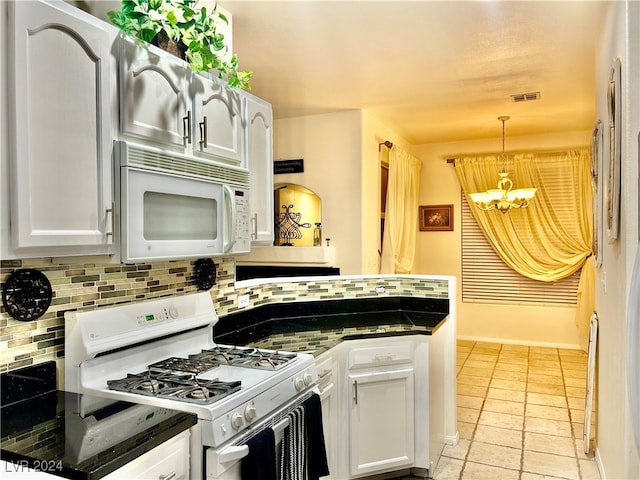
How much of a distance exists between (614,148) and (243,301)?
2071mm

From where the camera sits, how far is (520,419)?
3.52 m

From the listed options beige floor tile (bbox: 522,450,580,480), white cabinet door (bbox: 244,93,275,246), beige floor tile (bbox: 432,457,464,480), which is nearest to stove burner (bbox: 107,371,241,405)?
white cabinet door (bbox: 244,93,275,246)

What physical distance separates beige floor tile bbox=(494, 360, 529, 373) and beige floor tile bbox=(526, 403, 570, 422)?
0.96 meters

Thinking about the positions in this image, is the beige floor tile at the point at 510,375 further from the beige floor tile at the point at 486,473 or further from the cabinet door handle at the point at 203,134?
the cabinet door handle at the point at 203,134

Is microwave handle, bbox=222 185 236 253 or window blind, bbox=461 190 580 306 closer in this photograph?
microwave handle, bbox=222 185 236 253

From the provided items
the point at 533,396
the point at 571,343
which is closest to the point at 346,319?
the point at 533,396

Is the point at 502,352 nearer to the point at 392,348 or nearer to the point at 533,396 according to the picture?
the point at 533,396

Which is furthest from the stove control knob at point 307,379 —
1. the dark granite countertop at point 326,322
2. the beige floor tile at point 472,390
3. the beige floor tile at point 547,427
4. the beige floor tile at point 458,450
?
the beige floor tile at point 472,390

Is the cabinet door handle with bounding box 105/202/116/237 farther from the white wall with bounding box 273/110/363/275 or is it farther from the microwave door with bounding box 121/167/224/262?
the white wall with bounding box 273/110/363/275

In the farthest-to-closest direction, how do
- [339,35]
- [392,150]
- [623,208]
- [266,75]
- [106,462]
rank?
[392,150] < [266,75] < [339,35] < [623,208] < [106,462]

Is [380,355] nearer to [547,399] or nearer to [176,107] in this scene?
[176,107]

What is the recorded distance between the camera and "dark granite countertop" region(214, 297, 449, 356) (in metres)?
2.46

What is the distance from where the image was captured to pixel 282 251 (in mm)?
4613

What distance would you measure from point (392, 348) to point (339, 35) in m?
1.91
